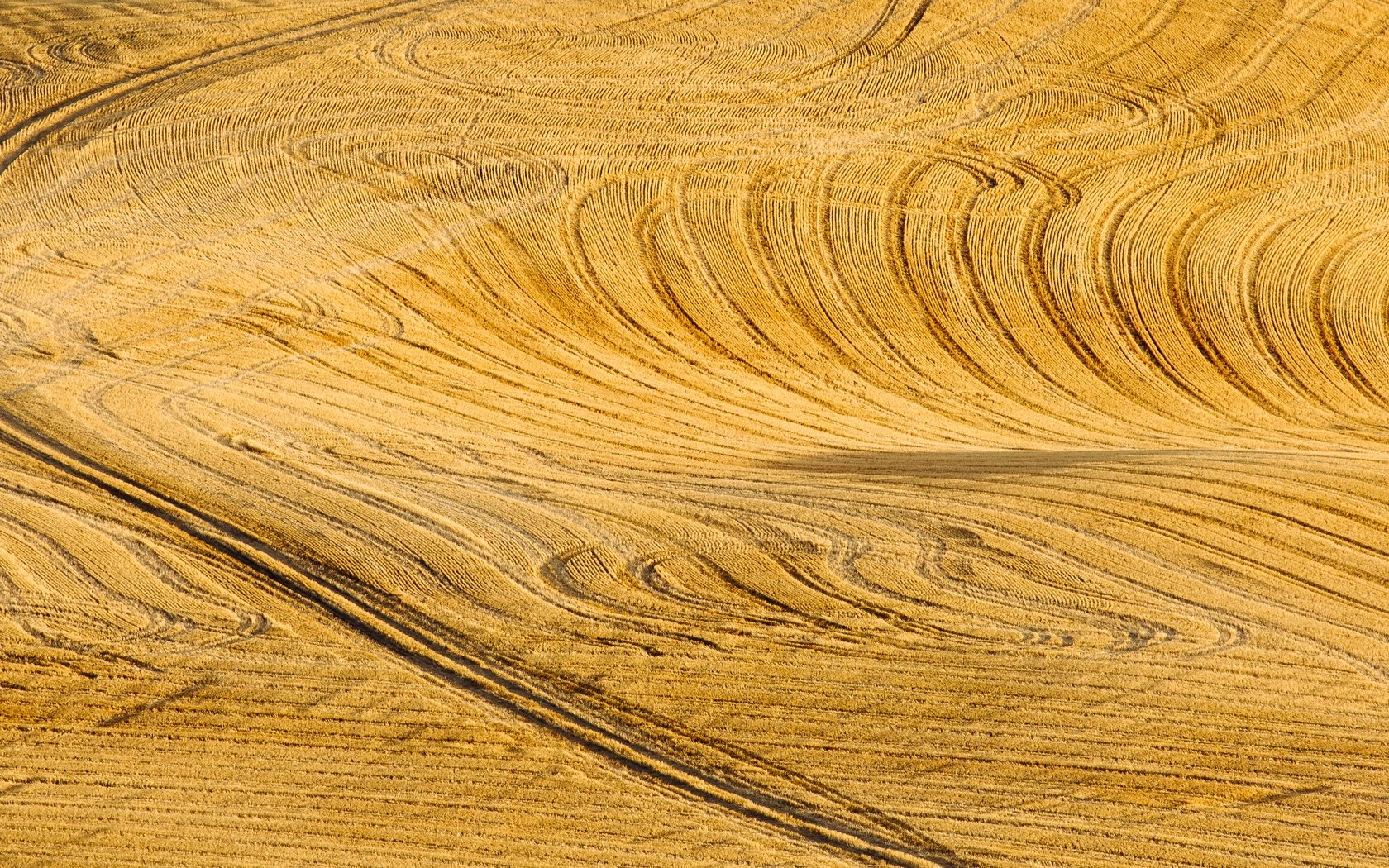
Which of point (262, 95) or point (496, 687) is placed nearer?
point (496, 687)

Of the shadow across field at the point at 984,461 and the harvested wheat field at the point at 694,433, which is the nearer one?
the harvested wheat field at the point at 694,433

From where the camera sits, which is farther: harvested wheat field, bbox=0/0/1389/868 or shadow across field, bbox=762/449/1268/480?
Result: shadow across field, bbox=762/449/1268/480

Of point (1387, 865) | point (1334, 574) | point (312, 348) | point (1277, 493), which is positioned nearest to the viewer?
point (1387, 865)

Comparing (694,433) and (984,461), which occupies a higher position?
(984,461)

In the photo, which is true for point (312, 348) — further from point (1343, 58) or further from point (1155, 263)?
point (1343, 58)

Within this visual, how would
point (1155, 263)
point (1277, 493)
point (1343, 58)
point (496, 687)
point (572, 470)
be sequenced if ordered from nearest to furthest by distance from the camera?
point (496, 687) < point (1277, 493) < point (572, 470) < point (1155, 263) < point (1343, 58)

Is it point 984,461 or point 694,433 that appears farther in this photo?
point 694,433

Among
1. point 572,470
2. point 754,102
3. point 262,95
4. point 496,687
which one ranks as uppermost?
point 754,102

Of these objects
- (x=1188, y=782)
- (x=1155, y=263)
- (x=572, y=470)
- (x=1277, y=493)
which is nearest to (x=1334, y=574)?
(x=1277, y=493)
